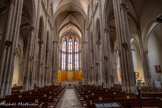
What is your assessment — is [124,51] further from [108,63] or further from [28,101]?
[28,101]

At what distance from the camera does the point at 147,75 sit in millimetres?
18188

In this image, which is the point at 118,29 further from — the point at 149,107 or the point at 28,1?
the point at 28,1

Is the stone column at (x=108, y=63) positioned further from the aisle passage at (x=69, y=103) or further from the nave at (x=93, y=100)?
the nave at (x=93, y=100)

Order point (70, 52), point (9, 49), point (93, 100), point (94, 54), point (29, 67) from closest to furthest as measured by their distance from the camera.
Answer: point (93, 100)
point (9, 49)
point (29, 67)
point (94, 54)
point (70, 52)

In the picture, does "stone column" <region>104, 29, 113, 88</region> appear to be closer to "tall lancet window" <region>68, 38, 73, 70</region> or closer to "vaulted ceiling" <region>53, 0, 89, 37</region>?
"vaulted ceiling" <region>53, 0, 89, 37</region>

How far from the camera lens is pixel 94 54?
73.3 feet

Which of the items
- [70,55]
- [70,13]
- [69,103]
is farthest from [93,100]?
[70,55]

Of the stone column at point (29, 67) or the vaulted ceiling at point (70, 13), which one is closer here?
the stone column at point (29, 67)

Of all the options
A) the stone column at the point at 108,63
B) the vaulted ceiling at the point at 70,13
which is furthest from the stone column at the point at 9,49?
the vaulted ceiling at the point at 70,13

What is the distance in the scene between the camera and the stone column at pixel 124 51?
8.88 m

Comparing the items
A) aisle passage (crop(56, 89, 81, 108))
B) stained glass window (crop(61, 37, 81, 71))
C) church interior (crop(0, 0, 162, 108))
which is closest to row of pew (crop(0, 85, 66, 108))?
church interior (crop(0, 0, 162, 108))

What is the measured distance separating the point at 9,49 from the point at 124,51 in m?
9.03

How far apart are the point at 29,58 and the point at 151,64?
62.0 ft

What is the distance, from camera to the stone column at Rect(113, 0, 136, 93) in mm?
8875
